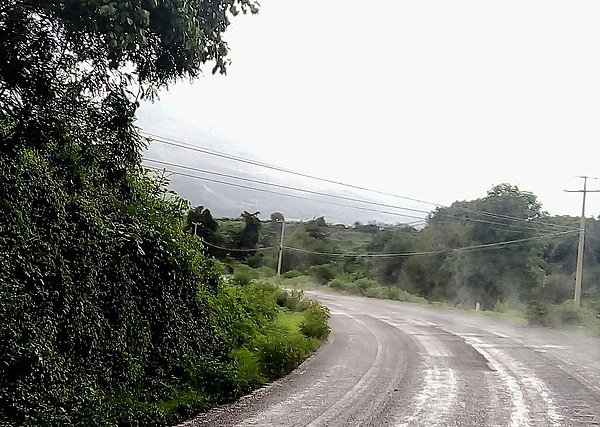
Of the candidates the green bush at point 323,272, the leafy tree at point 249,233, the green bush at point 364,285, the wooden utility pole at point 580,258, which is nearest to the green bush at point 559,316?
the wooden utility pole at point 580,258

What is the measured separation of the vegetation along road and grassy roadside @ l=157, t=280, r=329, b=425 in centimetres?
26

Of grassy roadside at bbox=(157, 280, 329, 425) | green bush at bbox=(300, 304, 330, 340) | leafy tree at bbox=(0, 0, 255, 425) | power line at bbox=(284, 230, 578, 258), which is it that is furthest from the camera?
power line at bbox=(284, 230, 578, 258)

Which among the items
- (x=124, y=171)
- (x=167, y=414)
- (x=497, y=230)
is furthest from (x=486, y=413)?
(x=497, y=230)

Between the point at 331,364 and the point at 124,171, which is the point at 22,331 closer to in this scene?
the point at 124,171

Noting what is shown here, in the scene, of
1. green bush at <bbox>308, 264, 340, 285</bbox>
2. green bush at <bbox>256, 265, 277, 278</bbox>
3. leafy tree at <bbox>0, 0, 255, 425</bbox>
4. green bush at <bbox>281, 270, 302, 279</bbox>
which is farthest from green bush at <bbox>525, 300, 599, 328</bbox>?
green bush at <bbox>308, 264, 340, 285</bbox>

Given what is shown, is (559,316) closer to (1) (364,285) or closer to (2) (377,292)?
(2) (377,292)

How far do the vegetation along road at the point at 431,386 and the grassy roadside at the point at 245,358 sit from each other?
0.26m

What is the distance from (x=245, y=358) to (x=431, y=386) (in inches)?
125

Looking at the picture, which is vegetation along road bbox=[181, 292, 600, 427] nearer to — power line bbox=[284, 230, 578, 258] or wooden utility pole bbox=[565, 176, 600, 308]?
wooden utility pole bbox=[565, 176, 600, 308]

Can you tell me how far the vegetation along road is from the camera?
29.4ft

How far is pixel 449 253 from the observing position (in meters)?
56.0

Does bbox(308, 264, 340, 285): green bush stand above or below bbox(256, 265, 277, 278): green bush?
above

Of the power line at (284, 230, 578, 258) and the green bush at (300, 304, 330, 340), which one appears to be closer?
the green bush at (300, 304, 330, 340)

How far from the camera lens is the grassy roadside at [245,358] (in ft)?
29.1
